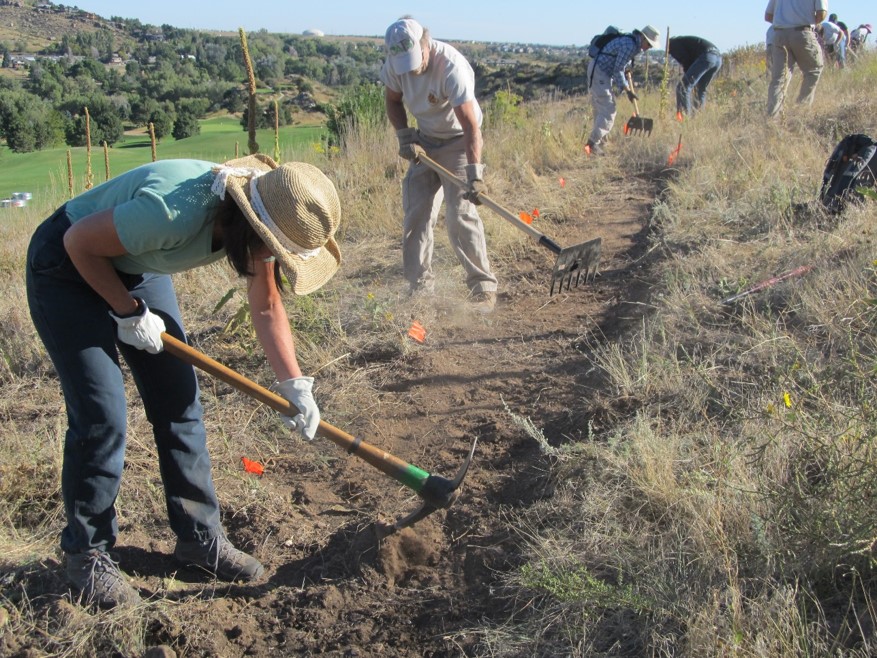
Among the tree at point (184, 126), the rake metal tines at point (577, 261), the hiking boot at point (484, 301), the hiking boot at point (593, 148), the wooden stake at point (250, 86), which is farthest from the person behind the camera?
the tree at point (184, 126)

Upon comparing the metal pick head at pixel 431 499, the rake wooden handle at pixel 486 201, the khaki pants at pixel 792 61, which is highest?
the khaki pants at pixel 792 61

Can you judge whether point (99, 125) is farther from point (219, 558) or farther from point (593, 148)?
point (219, 558)

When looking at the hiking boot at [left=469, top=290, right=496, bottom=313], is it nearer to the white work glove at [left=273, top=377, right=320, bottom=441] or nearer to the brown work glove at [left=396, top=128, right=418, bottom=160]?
the brown work glove at [left=396, top=128, right=418, bottom=160]

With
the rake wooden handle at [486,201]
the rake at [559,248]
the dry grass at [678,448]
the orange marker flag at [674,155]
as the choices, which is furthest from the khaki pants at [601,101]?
the rake wooden handle at [486,201]

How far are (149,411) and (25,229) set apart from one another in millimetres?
6155

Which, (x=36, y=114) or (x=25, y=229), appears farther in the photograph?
(x=36, y=114)

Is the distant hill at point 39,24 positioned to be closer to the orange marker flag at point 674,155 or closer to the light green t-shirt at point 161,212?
the orange marker flag at point 674,155

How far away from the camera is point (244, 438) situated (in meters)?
3.78

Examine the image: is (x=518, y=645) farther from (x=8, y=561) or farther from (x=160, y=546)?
(x=8, y=561)

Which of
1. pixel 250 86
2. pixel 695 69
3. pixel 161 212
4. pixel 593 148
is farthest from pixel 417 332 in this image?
pixel 695 69

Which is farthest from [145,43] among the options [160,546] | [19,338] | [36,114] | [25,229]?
[160,546]

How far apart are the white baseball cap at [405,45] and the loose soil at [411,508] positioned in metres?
1.54

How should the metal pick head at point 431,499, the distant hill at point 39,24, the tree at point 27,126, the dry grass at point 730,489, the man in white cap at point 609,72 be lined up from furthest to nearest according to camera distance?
the distant hill at point 39,24
the tree at point 27,126
the man in white cap at point 609,72
the metal pick head at point 431,499
the dry grass at point 730,489

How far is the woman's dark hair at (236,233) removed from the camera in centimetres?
228
